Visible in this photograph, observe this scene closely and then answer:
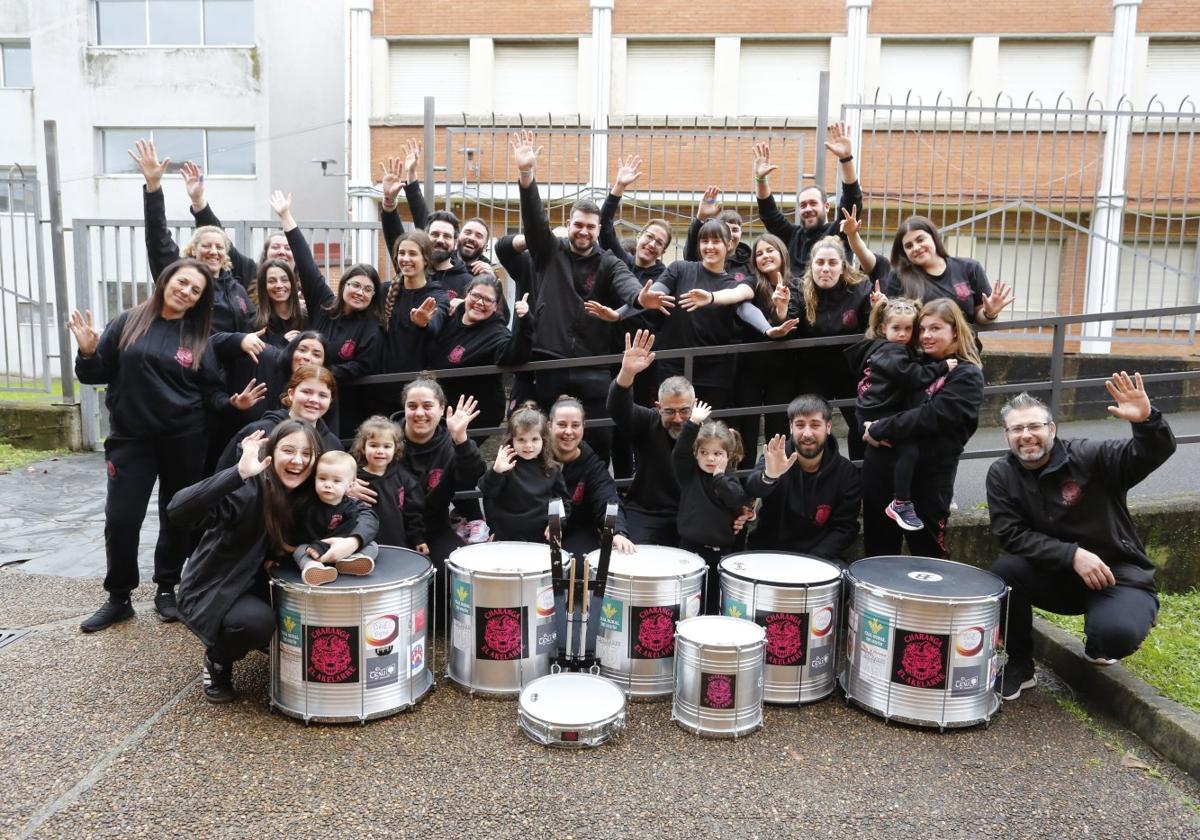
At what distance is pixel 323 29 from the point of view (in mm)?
21047

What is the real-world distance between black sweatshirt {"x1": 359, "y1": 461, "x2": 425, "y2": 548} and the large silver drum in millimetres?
1028

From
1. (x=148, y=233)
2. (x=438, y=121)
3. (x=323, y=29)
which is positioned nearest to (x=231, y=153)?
(x=323, y=29)

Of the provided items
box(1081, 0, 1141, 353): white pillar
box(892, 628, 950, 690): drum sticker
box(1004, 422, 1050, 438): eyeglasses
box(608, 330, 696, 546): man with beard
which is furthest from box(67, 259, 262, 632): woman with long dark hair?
box(1081, 0, 1141, 353): white pillar

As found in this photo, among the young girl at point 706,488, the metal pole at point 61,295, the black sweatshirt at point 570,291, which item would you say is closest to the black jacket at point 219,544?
the young girl at point 706,488

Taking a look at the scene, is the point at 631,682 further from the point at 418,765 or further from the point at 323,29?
the point at 323,29

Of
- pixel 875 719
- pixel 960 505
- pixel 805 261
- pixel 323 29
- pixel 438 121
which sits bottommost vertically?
pixel 875 719

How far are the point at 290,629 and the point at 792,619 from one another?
82.9 inches

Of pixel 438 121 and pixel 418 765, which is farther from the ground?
pixel 438 121

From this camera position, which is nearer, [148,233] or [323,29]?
[148,233]

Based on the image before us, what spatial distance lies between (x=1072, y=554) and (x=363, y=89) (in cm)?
1581

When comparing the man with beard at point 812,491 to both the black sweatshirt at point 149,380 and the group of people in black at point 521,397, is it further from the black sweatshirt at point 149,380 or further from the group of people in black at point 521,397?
the black sweatshirt at point 149,380

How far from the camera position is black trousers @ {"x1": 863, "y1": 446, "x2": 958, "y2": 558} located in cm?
463

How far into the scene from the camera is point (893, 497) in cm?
473

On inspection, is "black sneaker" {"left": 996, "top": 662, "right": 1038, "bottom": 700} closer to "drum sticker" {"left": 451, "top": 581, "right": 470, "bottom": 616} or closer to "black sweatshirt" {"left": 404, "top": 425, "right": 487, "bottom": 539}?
"drum sticker" {"left": 451, "top": 581, "right": 470, "bottom": 616}
